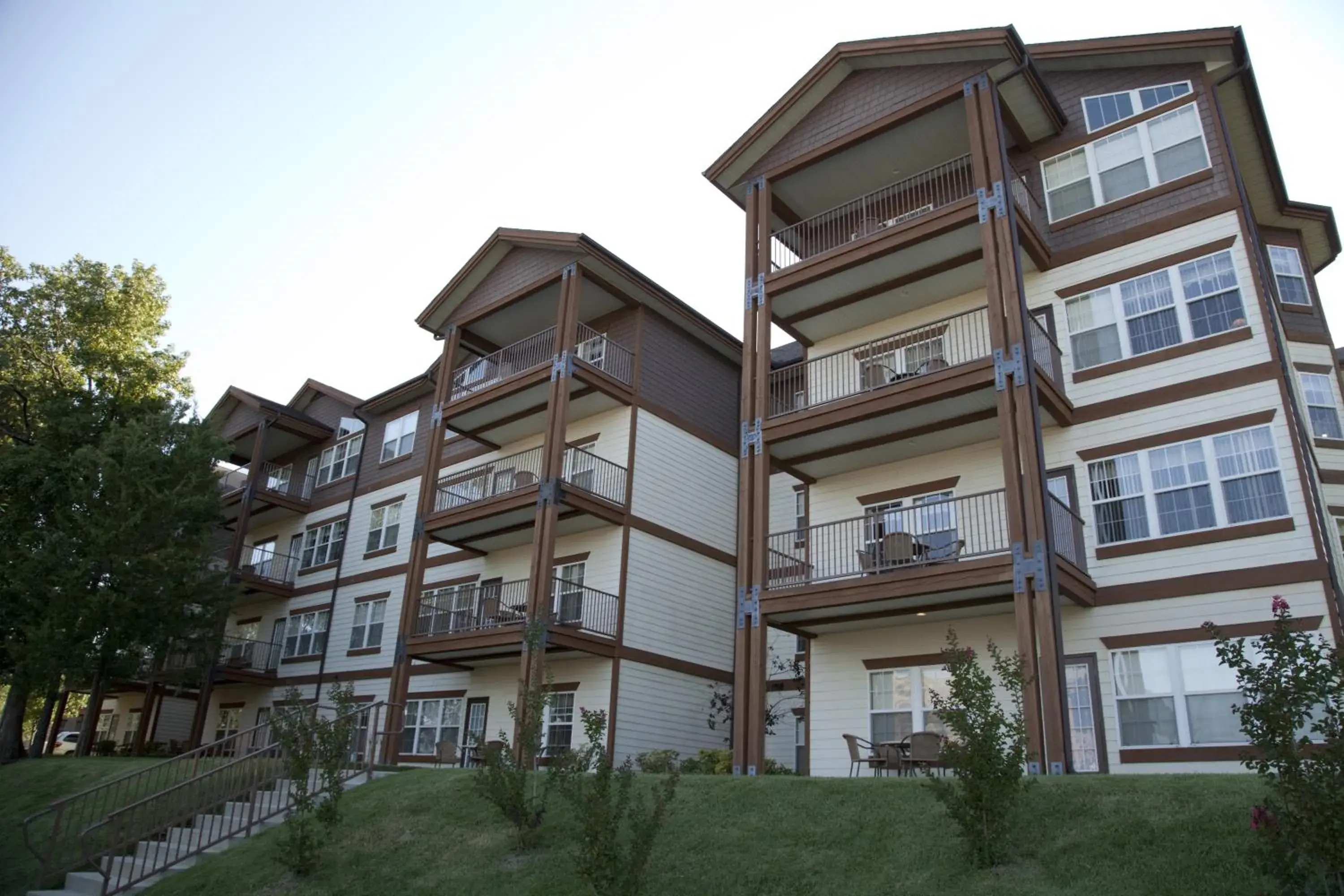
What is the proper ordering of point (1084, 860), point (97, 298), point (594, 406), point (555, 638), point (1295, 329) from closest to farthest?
point (1084, 860)
point (555, 638)
point (1295, 329)
point (594, 406)
point (97, 298)

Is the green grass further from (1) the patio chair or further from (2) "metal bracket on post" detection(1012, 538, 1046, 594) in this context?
(2) "metal bracket on post" detection(1012, 538, 1046, 594)

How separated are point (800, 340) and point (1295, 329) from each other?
11.9 meters

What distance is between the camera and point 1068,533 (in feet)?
55.2

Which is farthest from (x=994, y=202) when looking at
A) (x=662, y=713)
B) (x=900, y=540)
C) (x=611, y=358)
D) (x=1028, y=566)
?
(x=662, y=713)

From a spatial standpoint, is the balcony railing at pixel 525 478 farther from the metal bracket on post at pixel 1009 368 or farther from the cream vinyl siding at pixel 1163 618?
the cream vinyl siding at pixel 1163 618

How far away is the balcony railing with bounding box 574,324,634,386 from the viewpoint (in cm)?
2570

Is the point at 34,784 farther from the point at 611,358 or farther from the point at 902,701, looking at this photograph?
the point at 902,701

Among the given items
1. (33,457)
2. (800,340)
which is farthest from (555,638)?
(33,457)

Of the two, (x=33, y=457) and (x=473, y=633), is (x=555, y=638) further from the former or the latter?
(x=33, y=457)

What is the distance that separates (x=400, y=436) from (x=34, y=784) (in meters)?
14.3

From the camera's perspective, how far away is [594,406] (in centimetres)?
2617

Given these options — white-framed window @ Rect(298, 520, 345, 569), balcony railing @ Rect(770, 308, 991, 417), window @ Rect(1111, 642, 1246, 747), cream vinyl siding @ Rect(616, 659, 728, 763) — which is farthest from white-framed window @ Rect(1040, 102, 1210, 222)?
white-framed window @ Rect(298, 520, 345, 569)

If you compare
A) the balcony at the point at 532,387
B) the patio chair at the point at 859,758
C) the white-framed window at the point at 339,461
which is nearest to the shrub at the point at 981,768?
the patio chair at the point at 859,758

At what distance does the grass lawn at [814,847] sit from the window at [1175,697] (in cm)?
426
